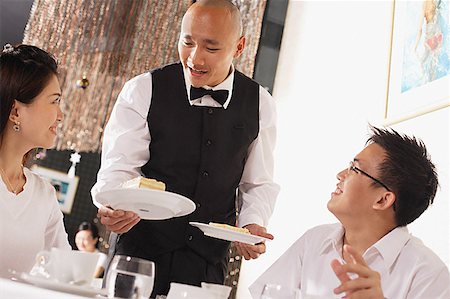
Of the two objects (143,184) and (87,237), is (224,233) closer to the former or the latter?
(143,184)

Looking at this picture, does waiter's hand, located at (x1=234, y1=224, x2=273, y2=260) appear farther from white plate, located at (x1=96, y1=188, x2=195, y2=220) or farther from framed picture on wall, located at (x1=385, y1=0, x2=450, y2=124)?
framed picture on wall, located at (x1=385, y1=0, x2=450, y2=124)

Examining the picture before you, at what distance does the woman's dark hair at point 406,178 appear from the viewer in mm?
1848

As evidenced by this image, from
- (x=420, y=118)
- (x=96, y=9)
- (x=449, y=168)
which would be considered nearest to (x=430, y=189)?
(x=449, y=168)

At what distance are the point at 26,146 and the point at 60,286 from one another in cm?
80

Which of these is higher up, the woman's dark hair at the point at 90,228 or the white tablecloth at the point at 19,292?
the white tablecloth at the point at 19,292

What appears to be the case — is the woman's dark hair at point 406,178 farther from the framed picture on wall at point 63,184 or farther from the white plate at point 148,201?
the framed picture on wall at point 63,184

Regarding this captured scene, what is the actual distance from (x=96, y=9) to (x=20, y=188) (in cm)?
235

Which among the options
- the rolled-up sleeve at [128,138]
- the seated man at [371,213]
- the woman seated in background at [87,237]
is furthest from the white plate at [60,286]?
the woman seated in background at [87,237]

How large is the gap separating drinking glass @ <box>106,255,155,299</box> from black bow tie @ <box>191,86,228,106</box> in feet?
3.85

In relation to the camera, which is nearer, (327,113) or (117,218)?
(117,218)

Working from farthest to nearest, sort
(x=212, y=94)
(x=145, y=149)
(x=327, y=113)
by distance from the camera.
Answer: (x=327, y=113) < (x=212, y=94) < (x=145, y=149)

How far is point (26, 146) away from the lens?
5.85 feet

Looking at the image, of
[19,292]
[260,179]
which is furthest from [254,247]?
[19,292]

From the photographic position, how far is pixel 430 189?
1864 mm
